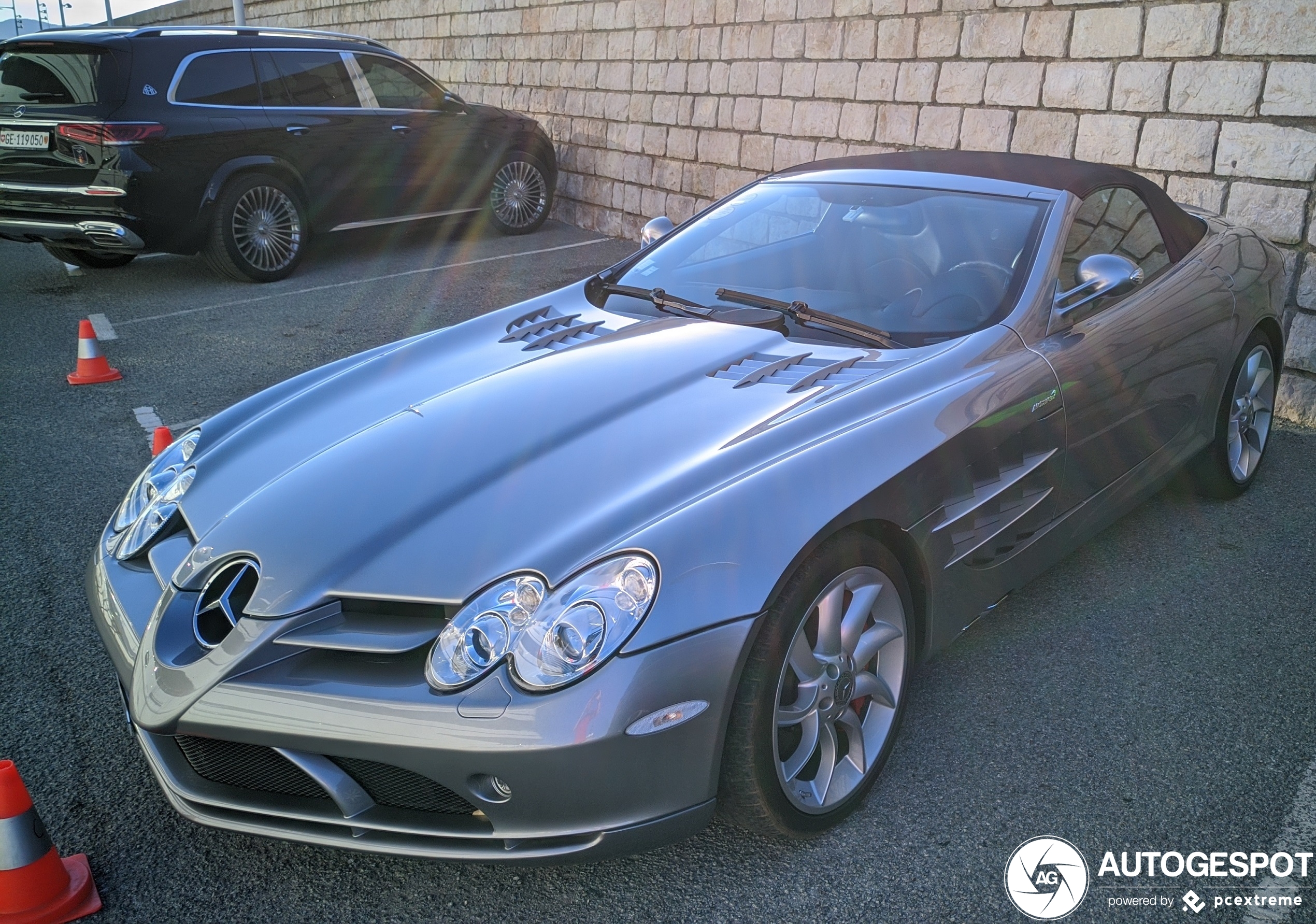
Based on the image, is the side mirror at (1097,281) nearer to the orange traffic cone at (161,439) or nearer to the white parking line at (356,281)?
the orange traffic cone at (161,439)

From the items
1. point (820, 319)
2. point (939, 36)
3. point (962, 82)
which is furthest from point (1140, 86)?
point (820, 319)

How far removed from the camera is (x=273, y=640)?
216 centimetres

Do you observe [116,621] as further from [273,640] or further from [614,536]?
[614,536]

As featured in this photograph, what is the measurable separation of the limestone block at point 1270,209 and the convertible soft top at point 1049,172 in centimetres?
169

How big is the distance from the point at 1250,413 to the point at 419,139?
25.6 ft

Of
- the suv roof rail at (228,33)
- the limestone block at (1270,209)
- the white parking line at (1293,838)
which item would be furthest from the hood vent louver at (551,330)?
the suv roof rail at (228,33)

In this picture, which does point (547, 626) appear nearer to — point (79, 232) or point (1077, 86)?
point (1077, 86)

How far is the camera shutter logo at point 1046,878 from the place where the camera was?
A: 2.29m

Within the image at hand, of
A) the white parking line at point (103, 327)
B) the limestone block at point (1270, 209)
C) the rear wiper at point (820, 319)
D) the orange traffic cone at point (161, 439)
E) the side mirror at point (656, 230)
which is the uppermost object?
the limestone block at point (1270, 209)

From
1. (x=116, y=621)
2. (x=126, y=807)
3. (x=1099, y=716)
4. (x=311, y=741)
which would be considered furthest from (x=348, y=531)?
(x=1099, y=716)

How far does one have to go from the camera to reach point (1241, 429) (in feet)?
14.4

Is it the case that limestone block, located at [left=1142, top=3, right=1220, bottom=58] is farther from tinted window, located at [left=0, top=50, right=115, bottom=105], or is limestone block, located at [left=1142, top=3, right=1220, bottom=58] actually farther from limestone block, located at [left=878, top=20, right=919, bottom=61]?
tinted window, located at [left=0, top=50, right=115, bottom=105]

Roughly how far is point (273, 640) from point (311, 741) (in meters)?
0.24

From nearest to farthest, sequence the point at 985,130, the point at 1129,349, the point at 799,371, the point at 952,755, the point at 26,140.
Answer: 1. the point at 952,755
2. the point at 799,371
3. the point at 1129,349
4. the point at 985,130
5. the point at 26,140
